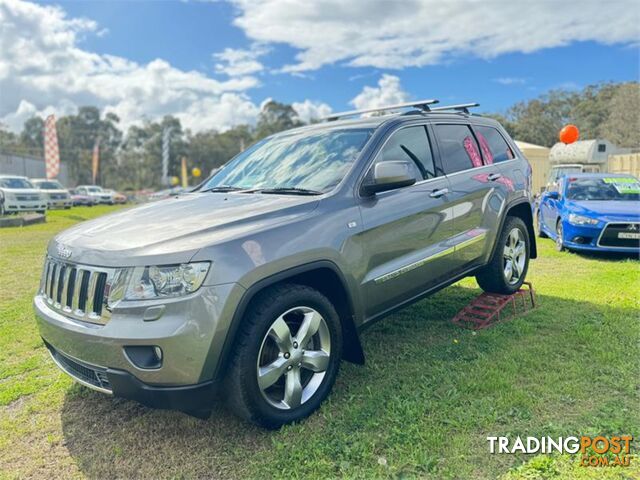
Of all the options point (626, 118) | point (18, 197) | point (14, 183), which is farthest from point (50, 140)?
point (626, 118)

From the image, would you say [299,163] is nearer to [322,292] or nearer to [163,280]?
[322,292]

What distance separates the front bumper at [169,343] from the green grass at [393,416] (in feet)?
1.51

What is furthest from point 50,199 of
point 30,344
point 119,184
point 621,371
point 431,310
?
point 119,184

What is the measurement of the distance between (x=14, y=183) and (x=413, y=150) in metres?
19.2

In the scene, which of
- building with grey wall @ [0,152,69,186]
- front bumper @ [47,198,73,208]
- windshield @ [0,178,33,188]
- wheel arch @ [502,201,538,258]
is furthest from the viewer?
building with grey wall @ [0,152,69,186]

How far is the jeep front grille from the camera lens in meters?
2.47

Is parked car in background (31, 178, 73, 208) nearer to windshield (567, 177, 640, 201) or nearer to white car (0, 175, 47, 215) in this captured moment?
white car (0, 175, 47, 215)

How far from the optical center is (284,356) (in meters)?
2.72

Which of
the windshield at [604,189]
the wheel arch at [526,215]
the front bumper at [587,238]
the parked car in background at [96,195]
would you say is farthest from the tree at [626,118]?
the wheel arch at [526,215]

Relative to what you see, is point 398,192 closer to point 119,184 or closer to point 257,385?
point 257,385

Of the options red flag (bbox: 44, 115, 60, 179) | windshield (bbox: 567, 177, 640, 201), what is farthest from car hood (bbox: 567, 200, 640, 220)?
red flag (bbox: 44, 115, 60, 179)

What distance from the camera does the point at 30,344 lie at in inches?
167

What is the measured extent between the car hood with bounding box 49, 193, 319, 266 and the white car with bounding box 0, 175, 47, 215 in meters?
17.1

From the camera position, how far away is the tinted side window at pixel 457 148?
13.5ft
